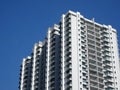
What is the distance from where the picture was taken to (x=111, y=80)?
13125 cm

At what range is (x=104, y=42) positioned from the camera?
13938cm

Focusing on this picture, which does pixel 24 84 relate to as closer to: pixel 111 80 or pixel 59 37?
pixel 59 37

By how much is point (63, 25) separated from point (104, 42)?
20.6 metres

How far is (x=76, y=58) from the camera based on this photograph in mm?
120562

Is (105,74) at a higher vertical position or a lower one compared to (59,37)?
lower

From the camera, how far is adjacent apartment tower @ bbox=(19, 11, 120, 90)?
119812 mm

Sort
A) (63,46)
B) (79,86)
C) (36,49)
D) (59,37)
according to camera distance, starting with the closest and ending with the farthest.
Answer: (79,86), (63,46), (59,37), (36,49)

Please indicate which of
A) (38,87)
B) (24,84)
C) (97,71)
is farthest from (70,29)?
(24,84)

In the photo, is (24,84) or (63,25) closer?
(63,25)

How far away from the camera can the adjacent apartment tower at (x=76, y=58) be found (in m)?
120

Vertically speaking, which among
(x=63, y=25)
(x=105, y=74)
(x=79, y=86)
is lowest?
(x=79, y=86)

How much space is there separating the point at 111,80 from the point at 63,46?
2398 cm

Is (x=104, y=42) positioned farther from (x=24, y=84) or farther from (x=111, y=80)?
(x=24, y=84)

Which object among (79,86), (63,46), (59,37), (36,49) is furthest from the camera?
(36,49)
